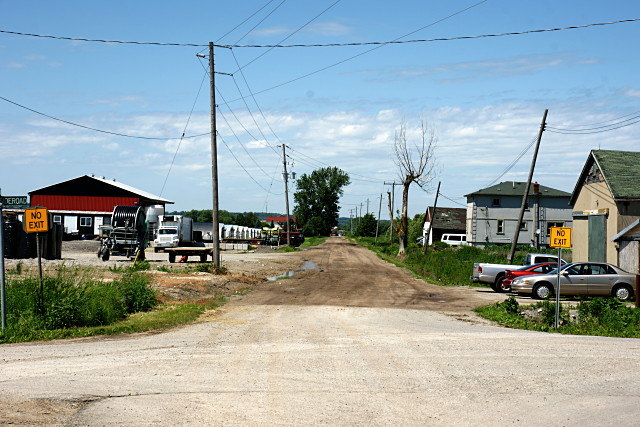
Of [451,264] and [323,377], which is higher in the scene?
[323,377]

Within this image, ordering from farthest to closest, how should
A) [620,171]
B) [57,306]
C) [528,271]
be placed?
[620,171] → [528,271] → [57,306]

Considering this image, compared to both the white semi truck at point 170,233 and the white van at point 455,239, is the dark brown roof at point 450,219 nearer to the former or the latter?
the white van at point 455,239

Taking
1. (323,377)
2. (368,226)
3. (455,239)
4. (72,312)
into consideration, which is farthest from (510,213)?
(368,226)

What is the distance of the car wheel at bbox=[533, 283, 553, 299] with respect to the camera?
27.1 metres

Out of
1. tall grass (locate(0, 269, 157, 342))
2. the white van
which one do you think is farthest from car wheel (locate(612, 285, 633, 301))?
the white van

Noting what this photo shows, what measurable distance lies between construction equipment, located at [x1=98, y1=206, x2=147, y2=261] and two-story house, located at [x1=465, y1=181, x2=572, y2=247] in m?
42.0

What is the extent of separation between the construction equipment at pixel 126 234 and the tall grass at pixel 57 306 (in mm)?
24406

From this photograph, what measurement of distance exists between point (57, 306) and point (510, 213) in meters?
65.7

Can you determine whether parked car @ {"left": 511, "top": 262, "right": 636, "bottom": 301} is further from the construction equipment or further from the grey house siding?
the grey house siding

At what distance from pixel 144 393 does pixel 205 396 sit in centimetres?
87

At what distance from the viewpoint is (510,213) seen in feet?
250

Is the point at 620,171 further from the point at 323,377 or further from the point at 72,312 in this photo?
the point at 323,377

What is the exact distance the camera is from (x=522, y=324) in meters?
19.3

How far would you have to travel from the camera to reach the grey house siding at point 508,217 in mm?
74625
